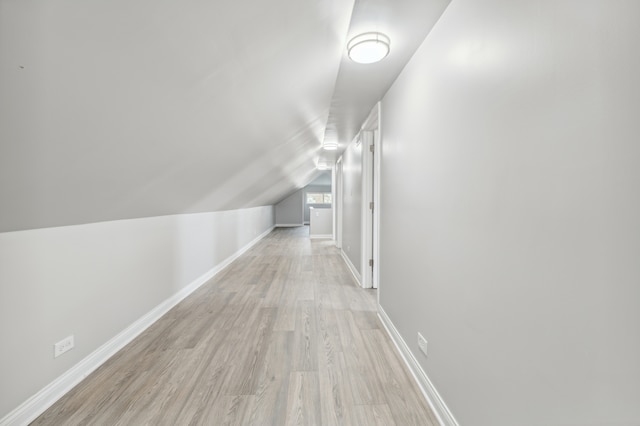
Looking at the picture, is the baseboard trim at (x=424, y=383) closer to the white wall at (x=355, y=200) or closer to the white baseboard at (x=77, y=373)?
the white wall at (x=355, y=200)

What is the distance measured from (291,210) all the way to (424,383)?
11.6m

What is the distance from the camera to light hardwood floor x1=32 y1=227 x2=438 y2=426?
4.94 feet

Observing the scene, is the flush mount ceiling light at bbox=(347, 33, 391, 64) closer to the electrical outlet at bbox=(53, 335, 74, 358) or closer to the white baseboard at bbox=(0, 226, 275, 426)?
the electrical outlet at bbox=(53, 335, 74, 358)

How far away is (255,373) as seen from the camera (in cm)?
186

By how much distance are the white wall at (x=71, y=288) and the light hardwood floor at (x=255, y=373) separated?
215 millimetres

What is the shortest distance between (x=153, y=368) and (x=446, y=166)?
85.5 inches

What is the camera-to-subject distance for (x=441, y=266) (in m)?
1.54

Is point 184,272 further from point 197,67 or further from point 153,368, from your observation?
point 197,67

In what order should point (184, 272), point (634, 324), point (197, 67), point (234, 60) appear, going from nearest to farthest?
1. point (634, 324)
2. point (197, 67)
3. point (234, 60)
4. point (184, 272)

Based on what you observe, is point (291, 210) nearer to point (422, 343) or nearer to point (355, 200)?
point (355, 200)

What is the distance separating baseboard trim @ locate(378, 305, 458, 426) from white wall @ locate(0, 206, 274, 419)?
2069 mm

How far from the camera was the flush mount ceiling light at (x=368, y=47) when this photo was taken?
5.61ft

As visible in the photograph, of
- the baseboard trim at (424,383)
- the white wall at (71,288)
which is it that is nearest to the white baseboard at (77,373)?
the white wall at (71,288)

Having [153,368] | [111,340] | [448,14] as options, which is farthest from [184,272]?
[448,14]
